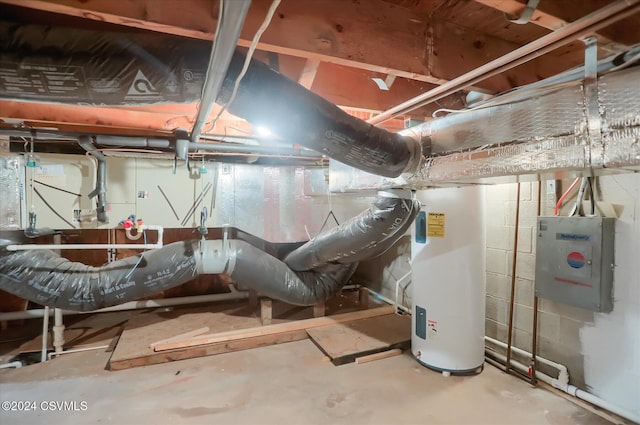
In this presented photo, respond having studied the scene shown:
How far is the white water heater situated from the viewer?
2199 mm

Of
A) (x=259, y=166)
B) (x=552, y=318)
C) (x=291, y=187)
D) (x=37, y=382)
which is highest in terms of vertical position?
(x=259, y=166)

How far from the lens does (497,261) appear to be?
2469mm

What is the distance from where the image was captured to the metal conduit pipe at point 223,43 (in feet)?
2.24

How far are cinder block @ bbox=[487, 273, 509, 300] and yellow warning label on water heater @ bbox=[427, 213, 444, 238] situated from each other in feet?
2.20

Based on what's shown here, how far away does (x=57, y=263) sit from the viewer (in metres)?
2.33

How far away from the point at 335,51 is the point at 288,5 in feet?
0.72

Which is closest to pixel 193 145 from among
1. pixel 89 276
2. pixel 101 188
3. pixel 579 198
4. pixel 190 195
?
pixel 190 195

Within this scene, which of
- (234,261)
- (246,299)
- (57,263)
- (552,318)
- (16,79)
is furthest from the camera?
(246,299)

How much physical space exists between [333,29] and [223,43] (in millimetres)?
529

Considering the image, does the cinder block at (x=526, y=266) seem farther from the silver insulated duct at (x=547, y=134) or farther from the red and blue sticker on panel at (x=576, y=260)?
the silver insulated duct at (x=547, y=134)

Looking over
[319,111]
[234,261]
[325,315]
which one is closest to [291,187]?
[234,261]

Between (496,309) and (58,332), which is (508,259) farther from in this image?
(58,332)

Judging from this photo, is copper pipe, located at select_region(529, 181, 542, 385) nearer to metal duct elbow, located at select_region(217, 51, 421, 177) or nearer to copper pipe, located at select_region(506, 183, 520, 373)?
copper pipe, located at select_region(506, 183, 520, 373)

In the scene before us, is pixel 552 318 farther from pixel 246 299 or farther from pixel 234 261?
pixel 246 299
